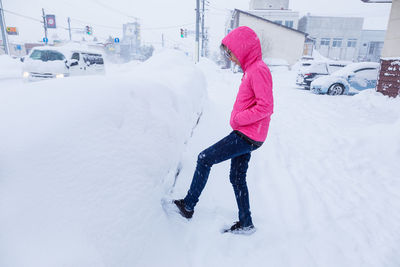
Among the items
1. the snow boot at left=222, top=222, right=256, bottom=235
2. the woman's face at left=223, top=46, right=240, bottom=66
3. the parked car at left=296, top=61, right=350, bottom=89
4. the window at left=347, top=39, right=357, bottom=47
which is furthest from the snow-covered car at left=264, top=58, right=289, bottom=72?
the snow boot at left=222, top=222, right=256, bottom=235

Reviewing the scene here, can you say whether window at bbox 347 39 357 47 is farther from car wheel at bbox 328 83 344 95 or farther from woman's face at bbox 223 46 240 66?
woman's face at bbox 223 46 240 66

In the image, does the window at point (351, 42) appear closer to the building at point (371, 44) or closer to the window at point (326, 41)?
the building at point (371, 44)

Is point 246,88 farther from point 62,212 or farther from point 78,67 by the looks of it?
point 78,67

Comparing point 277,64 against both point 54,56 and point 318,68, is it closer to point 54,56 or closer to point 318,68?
point 318,68

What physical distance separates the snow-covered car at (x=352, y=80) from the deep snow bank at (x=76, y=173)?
11835mm

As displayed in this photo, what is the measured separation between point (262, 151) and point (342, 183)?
1513 mm

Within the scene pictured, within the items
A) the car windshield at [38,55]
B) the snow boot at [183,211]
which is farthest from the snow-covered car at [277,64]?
the snow boot at [183,211]

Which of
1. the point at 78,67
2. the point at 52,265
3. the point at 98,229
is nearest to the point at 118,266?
the point at 98,229

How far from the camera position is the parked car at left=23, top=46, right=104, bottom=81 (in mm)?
9523

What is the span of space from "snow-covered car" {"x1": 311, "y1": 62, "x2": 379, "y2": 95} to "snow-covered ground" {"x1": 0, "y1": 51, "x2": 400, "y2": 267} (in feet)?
28.4

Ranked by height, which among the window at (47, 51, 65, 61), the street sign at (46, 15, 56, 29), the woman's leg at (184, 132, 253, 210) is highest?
the street sign at (46, 15, 56, 29)

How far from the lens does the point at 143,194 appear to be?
1.77 m

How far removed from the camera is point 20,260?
111 cm

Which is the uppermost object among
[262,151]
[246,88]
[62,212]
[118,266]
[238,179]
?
[246,88]
